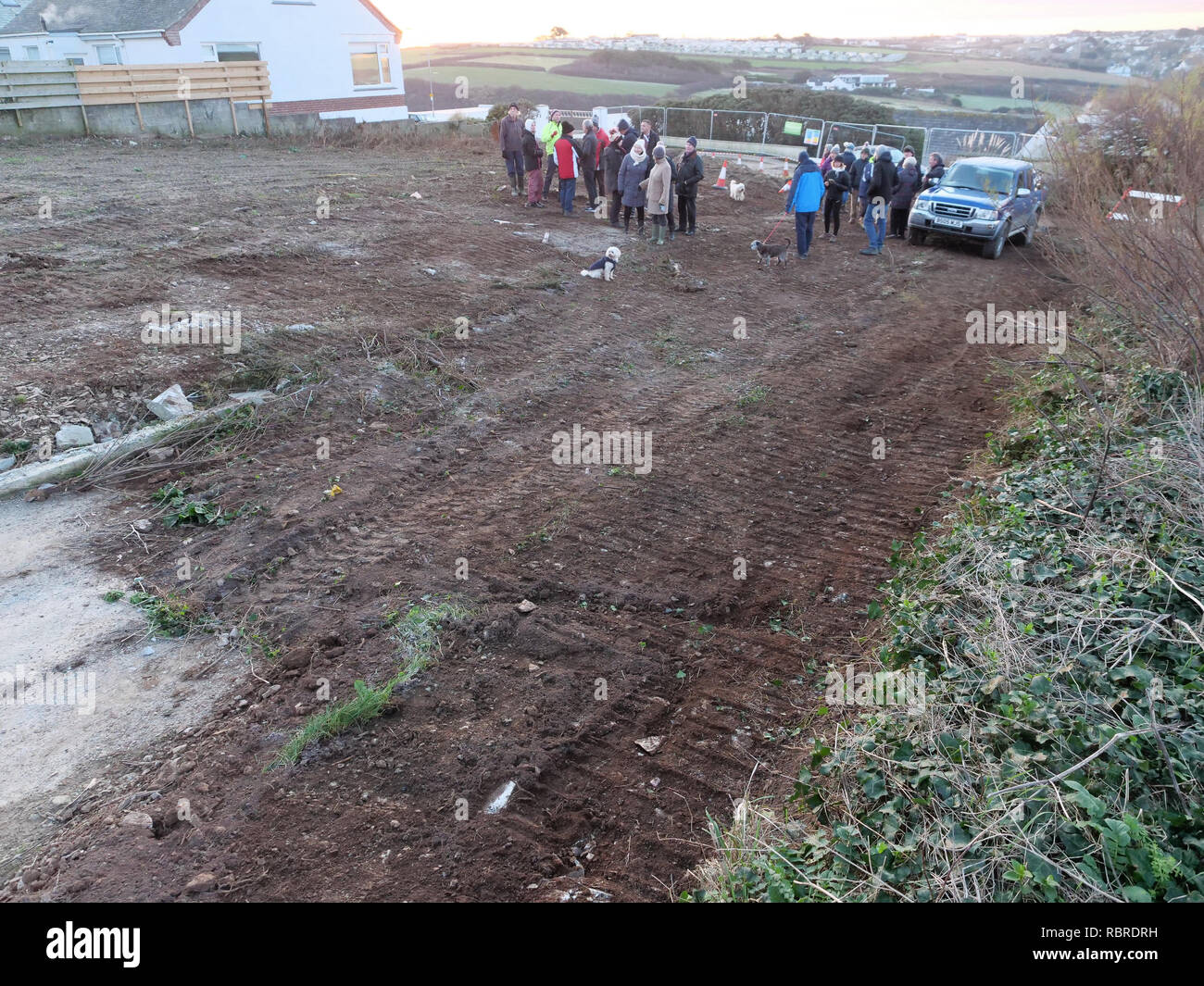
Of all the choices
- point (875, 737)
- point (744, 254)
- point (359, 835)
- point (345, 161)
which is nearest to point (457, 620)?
point (359, 835)

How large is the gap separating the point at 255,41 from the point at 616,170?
19835 millimetres

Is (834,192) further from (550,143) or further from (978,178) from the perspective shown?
(550,143)

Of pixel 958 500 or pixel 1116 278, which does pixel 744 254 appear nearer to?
pixel 1116 278

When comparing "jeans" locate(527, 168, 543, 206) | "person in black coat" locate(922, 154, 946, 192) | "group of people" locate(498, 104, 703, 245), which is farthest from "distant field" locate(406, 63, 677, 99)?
"jeans" locate(527, 168, 543, 206)

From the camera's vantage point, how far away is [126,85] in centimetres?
2092

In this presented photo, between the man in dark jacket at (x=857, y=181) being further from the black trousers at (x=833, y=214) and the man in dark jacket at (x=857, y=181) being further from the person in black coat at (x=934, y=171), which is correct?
the person in black coat at (x=934, y=171)

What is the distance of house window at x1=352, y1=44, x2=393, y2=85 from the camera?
33156 millimetres

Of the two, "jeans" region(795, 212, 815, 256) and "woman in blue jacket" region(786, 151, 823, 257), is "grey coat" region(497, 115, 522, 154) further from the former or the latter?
"jeans" region(795, 212, 815, 256)

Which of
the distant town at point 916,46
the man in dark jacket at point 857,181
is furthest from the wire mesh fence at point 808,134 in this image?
the distant town at point 916,46

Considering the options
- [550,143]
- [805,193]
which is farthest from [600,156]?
[805,193]

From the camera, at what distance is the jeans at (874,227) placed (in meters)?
16.5

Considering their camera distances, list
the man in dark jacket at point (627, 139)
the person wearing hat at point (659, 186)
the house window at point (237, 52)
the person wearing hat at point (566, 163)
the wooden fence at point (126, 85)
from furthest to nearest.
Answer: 1. the house window at point (237, 52)
2. the wooden fence at point (126, 85)
3. the man in dark jacket at point (627, 139)
4. the person wearing hat at point (566, 163)
5. the person wearing hat at point (659, 186)

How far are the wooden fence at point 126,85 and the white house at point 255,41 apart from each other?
4785 mm
